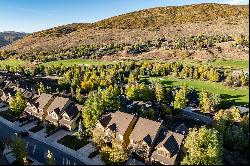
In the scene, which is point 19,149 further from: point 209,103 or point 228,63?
point 228,63

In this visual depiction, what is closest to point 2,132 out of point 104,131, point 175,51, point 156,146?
point 104,131

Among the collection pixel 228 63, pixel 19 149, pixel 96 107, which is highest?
pixel 96 107

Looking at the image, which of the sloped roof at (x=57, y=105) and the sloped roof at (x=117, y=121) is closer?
the sloped roof at (x=117, y=121)

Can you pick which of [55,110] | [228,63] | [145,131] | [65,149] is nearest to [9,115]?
[55,110]

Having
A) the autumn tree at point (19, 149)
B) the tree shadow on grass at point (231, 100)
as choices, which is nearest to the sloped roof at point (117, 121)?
the autumn tree at point (19, 149)

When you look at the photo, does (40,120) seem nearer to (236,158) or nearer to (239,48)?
(236,158)

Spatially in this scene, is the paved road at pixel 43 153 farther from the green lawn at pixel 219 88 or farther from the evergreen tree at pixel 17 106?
the green lawn at pixel 219 88

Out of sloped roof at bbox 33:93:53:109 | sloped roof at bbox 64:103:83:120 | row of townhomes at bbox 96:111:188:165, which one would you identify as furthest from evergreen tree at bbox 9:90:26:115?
row of townhomes at bbox 96:111:188:165
